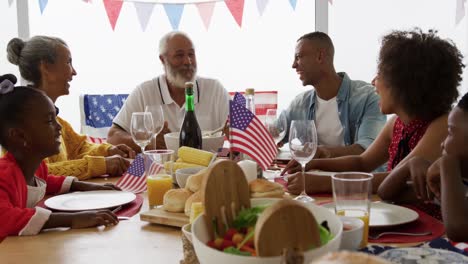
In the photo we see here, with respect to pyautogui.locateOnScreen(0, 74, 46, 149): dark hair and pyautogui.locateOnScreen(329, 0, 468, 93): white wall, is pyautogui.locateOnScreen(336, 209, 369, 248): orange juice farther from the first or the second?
pyautogui.locateOnScreen(329, 0, 468, 93): white wall

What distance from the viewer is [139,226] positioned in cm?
123

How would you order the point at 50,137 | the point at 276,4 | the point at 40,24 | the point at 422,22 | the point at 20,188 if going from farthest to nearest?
the point at 276,4, the point at 40,24, the point at 422,22, the point at 50,137, the point at 20,188

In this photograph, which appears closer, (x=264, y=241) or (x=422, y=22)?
(x=264, y=241)

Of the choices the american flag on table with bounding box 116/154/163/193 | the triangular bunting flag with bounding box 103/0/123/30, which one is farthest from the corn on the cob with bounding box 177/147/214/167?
the triangular bunting flag with bounding box 103/0/123/30

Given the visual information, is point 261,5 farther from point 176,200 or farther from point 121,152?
point 176,200

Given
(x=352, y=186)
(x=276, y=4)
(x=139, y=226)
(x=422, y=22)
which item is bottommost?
(x=139, y=226)

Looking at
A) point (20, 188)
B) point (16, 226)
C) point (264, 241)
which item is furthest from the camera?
point (20, 188)

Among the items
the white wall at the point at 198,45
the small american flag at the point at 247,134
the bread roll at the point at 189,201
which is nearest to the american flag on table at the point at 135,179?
the small american flag at the point at 247,134

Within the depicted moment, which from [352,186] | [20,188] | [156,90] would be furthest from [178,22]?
[352,186]

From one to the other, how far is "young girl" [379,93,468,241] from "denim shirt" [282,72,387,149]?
1173 mm

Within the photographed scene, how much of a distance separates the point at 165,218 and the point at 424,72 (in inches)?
44.9

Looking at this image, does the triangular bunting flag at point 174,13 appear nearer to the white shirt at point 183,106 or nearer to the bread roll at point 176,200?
the white shirt at point 183,106

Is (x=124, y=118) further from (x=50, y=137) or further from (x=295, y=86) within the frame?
(x=295, y=86)

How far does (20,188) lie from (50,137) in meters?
0.22
